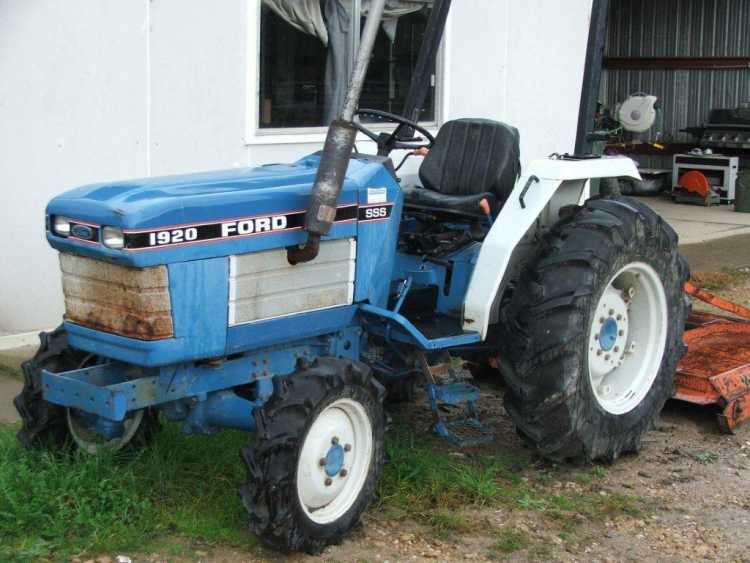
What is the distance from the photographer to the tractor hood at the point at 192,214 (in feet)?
13.3

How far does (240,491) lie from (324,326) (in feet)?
2.81

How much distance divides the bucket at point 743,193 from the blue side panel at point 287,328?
10308 mm

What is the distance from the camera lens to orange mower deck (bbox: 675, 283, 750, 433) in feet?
19.1

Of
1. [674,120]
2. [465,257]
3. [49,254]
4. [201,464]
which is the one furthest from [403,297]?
[674,120]

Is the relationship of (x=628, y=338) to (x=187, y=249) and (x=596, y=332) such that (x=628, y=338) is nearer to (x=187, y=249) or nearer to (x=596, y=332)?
(x=596, y=332)

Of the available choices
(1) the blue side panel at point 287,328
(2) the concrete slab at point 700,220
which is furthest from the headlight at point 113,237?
(2) the concrete slab at point 700,220

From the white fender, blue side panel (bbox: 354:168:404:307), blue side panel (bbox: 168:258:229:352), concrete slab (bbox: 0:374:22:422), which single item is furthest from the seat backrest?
concrete slab (bbox: 0:374:22:422)

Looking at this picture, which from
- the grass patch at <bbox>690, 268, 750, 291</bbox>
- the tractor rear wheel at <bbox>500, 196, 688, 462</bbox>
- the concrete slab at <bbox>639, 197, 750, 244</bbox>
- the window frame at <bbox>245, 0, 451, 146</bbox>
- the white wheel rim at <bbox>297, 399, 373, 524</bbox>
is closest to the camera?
the white wheel rim at <bbox>297, 399, 373, 524</bbox>

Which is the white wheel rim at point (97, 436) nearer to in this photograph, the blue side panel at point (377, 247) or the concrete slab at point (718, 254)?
the blue side panel at point (377, 247)

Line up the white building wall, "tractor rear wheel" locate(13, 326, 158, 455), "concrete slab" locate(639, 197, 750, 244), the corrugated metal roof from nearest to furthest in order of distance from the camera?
"tractor rear wheel" locate(13, 326, 158, 455) → the white building wall → "concrete slab" locate(639, 197, 750, 244) → the corrugated metal roof

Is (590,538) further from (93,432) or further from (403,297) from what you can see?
(93,432)

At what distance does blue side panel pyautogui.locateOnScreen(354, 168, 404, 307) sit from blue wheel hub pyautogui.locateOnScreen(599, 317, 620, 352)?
3.45ft

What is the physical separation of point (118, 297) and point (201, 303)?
0.96 ft

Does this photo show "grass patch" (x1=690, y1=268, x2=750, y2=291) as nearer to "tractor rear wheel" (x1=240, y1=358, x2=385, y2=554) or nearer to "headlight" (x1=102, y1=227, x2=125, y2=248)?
"tractor rear wheel" (x1=240, y1=358, x2=385, y2=554)
